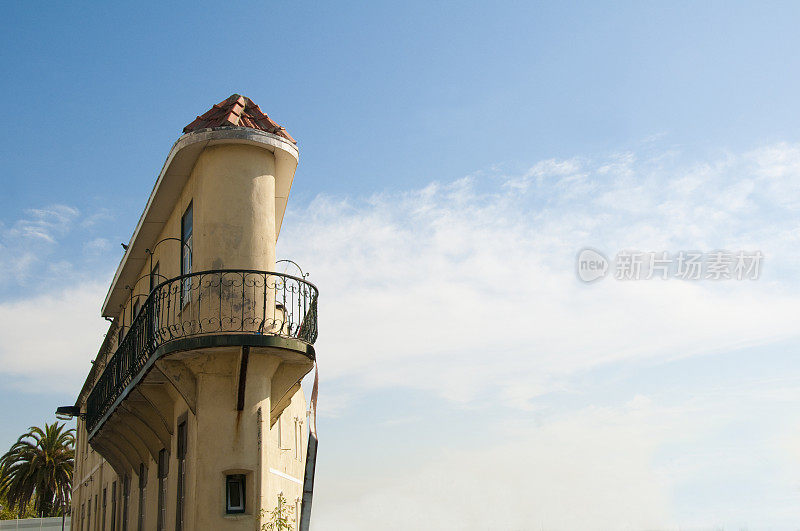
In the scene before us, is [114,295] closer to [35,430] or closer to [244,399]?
[244,399]

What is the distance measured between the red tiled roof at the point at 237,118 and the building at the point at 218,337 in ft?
0.08

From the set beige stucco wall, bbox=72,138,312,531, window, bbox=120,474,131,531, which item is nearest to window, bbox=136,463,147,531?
beige stucco wall, bbox=72,138,312,531

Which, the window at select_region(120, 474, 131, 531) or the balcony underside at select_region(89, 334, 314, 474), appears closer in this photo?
the balcony underside at select_region(89, 334, 314, 474)

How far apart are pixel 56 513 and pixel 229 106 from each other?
50.9 metres

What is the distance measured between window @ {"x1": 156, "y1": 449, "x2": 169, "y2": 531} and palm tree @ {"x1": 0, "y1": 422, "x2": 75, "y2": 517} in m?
36.6

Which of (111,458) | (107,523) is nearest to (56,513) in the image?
(107,523)

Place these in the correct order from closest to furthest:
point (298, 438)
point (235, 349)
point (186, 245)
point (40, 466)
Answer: point (235, 349) → point (186, 245) → point (298, 438) → point (40, 466)

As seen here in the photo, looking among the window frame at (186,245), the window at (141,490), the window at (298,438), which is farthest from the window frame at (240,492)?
the window at (298,438)

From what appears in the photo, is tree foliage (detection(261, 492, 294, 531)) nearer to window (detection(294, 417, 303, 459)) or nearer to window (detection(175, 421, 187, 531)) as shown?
window (detection(175, 421, 187, 531))

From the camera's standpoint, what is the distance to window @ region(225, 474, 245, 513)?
36.6ft

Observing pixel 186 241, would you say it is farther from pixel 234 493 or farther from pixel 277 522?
pixel 277 522

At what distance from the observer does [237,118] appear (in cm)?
1270

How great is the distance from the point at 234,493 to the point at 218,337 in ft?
7.12

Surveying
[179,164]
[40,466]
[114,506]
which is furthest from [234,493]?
[40,466]
